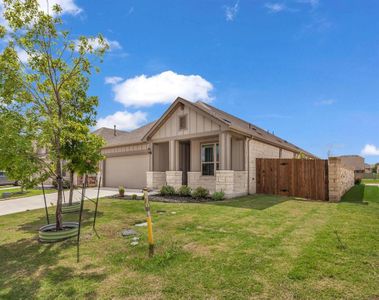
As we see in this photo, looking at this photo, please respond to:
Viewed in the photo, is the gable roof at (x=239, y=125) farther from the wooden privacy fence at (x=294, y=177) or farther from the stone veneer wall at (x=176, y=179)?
the stone veneer wall at (x=176, y=179)

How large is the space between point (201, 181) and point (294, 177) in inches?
193

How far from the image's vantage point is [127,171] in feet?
60.9

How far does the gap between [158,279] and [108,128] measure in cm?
2473

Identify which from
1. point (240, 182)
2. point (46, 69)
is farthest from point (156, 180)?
point (46, 69)

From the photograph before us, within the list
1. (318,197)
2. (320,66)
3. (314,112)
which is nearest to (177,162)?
(318,197)

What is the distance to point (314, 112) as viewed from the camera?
19359 mm

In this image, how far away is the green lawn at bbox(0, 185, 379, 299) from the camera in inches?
123

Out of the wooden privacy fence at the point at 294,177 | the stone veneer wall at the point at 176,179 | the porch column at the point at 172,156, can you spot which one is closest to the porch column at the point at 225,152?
the wooden privacy fence at the point at 294,177

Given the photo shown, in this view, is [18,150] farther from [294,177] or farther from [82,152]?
[294,177]

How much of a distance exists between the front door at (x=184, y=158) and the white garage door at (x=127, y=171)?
2913 mm

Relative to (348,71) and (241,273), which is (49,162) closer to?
(241,273)

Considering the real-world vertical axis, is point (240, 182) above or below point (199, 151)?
below

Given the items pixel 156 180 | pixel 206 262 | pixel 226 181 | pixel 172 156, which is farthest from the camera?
pixel 156 180

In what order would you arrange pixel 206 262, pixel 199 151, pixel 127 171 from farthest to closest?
pixel 127 171 → pixel 199 151 → pixel 206 262
